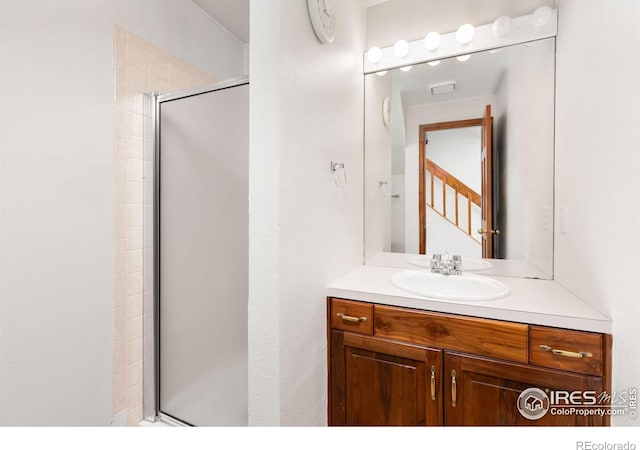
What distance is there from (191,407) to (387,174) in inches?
70.5

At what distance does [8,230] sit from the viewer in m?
1.28

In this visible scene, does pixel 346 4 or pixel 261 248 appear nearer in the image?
pixel 261 248

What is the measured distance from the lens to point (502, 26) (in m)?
1.65

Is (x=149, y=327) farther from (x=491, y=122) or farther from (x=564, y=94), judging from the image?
(x=564, y=94)

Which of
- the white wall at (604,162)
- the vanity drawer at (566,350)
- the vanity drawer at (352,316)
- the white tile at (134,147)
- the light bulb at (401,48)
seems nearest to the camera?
the white wall at (604,162)

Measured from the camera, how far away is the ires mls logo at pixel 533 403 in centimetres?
116

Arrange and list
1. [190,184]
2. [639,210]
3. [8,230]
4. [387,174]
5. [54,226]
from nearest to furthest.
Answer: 1. [639,210]
2. [8,230]
3. [54,226]
4. [190,184]
5. [387,174]

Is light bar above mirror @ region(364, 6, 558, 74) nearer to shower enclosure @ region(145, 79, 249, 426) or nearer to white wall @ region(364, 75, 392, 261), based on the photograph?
white wall @ region(364, 75, 392, 261)

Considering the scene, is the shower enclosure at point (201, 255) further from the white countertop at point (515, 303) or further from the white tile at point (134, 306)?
the white countertop at point (515, 303)

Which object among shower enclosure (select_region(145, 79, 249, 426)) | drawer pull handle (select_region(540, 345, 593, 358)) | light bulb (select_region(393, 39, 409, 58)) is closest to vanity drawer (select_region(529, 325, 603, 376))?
drawer pull handle (select_region(540, 345, 593, 358))

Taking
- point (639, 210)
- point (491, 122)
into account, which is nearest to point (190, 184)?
point (491, 122)

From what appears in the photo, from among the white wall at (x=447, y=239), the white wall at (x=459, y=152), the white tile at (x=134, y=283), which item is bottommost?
the white tile at (x=134, y=283)

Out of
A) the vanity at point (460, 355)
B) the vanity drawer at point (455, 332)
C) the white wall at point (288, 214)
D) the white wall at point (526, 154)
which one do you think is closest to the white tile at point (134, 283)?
the white wall at point (288, 214)

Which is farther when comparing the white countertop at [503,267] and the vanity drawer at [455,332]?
the white countertop at [503,267]
